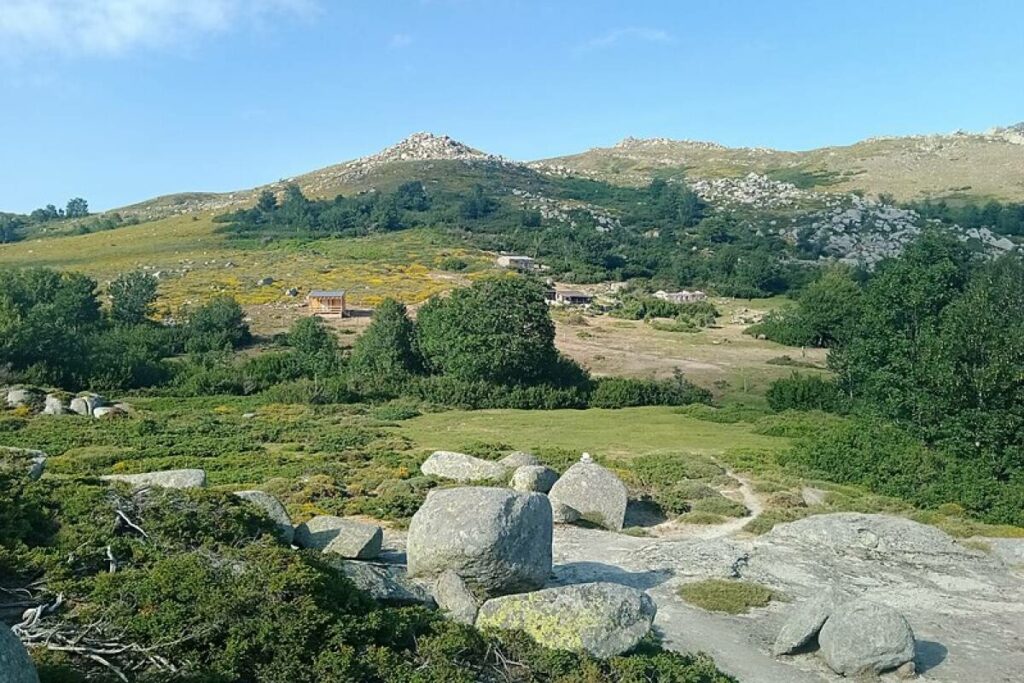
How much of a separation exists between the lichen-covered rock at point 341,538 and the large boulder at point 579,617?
174 inches

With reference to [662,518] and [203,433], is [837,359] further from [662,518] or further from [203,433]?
[203,433]

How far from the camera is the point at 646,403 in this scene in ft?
185

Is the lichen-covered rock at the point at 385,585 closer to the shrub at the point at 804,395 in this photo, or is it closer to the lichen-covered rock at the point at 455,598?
the lichen-covered rock at the point at 455,598

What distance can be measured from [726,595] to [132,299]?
74016 millimetres

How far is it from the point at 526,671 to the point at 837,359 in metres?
49.8

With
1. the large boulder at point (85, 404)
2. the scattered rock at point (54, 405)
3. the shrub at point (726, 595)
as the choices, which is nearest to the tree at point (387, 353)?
the large boulder at point (85, 404)

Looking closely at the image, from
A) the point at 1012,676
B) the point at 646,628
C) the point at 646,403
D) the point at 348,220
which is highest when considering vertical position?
the point at 348,220

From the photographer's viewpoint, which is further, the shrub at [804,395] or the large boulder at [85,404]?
the shrub at [804,395]

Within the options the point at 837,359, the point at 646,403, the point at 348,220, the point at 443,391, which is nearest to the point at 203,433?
the point at 443,391

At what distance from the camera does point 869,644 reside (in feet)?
49.0

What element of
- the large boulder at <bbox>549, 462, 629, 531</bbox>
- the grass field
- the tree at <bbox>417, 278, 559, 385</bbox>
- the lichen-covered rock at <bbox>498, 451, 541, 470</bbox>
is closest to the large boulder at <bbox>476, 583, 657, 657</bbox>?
the large boulder at <bbox>549, 462, 629, 531</bbox>

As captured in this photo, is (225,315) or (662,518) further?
(225,315)

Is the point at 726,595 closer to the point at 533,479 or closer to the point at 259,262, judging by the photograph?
the point at 533,479

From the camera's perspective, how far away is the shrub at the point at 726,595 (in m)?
17.8
